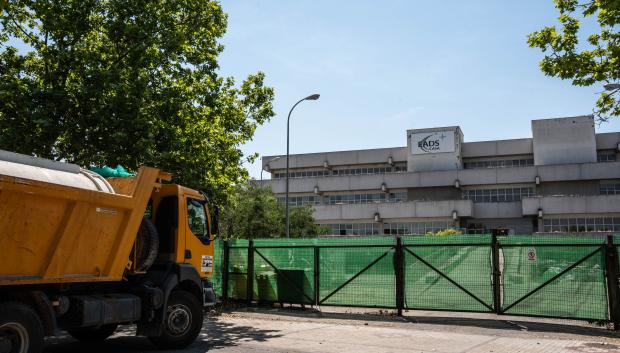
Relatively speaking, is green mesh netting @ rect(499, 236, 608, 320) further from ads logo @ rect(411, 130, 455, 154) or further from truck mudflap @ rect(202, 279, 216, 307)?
ads logo @ rect(411, 130, 455, 154)

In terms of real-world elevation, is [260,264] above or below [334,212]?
below

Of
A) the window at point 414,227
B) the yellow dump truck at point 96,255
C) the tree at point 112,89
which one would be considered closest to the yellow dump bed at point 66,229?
the yellow dump truck at point 96,255

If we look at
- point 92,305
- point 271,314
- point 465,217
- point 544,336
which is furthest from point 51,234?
point 465,217

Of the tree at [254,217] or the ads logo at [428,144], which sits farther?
the ads logo at [428,144]

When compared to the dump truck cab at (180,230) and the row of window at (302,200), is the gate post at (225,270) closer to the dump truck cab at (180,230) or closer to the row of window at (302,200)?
the dump truck cab at (180,230)

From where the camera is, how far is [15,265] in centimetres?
685

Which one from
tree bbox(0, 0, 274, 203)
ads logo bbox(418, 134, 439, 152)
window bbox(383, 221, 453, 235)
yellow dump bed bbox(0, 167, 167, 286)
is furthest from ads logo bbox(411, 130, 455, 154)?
yellow dump bed bbox(0, 167, 167, 286)

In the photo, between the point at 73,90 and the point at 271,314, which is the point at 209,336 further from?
the point at 73,90

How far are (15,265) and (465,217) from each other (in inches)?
2492

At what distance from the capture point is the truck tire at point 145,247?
9.17 m

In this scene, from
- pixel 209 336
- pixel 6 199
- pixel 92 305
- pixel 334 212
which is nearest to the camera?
pixel 6 199

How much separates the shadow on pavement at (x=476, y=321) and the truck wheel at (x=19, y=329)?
27.4 ft

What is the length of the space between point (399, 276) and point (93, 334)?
24.2 ft

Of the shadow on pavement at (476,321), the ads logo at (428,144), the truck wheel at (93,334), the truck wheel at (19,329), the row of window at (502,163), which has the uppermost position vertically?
the ads logo at (428,144)
